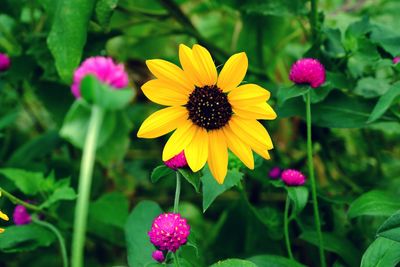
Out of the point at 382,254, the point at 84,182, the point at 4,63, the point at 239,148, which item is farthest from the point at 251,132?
the point at 4,63

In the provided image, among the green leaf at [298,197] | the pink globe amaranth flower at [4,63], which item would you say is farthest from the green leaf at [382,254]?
the pink globe amaranth flower at [4,63]

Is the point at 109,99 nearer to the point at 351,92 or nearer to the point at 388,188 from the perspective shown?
the point at 351,92

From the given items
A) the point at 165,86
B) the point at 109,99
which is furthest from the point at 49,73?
the point at 109,99

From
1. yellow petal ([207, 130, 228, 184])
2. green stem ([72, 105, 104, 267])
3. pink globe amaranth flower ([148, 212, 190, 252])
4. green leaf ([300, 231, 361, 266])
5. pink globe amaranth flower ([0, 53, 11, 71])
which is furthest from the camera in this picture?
pink globe amaranth flower ([0, 53, 11, 71])

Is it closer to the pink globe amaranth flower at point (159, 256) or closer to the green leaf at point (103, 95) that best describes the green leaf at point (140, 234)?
the pink globe amaranth flower at point (159, 256)

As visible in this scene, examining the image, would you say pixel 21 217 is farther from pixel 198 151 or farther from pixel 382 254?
pixel 382 254

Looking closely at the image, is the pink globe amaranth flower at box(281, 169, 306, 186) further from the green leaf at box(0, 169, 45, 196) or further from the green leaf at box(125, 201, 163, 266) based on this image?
the green leaf at box(0, 169, 45, 196)

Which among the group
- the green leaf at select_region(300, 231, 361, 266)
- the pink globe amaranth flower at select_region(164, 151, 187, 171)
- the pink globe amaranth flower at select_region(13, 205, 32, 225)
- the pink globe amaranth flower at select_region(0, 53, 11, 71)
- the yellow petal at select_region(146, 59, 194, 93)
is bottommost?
the green leaf at select_region(300, 231, 361, 266)

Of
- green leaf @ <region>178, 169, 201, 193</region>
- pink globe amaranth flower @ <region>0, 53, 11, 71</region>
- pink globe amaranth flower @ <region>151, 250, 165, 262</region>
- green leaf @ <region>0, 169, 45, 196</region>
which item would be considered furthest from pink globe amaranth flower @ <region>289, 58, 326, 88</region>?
pink globe amaranth flower @ <region>0, 53, 11, 71</region>
